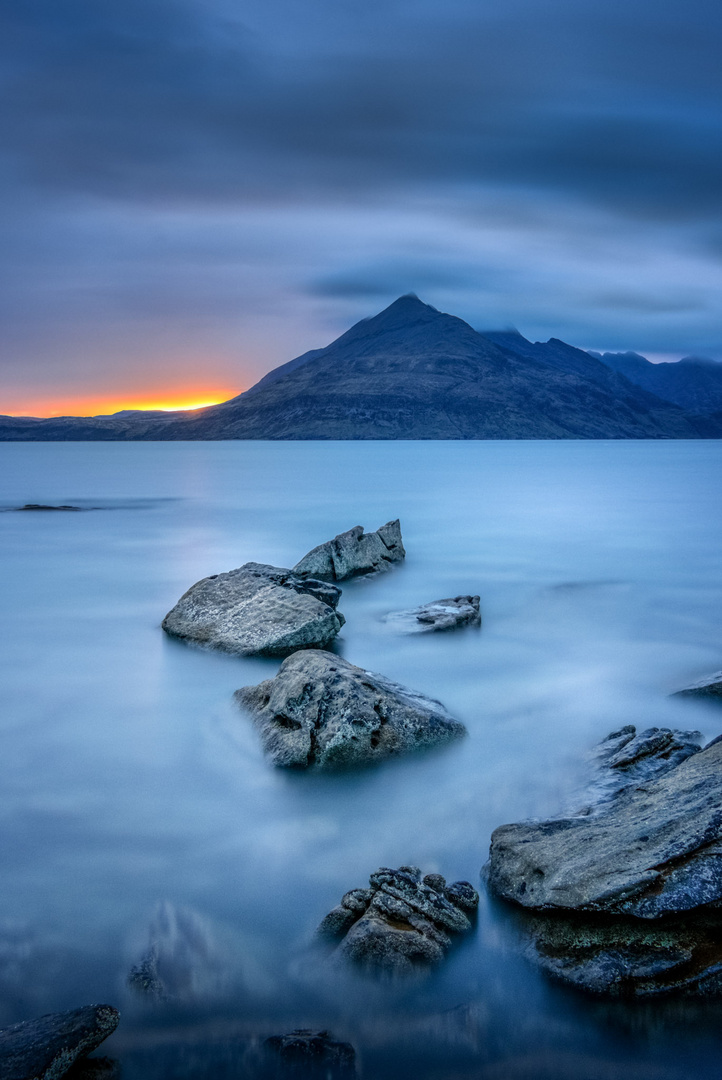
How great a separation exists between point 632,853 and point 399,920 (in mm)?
1312

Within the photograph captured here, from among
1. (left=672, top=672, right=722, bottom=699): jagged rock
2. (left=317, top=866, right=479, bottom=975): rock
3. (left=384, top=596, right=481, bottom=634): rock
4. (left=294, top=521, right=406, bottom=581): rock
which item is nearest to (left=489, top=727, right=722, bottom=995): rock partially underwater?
(left=317, top=866, right=479, bottom=975): rock

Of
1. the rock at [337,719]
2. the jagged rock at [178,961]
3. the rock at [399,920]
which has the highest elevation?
the rock at [337,719]

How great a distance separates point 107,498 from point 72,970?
3696 centimetres

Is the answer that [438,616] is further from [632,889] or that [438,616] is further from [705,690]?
[632,889]

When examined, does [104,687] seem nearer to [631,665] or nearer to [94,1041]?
[94,1041]

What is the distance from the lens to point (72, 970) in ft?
13.8

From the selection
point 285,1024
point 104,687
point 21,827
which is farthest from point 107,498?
point 285,1024

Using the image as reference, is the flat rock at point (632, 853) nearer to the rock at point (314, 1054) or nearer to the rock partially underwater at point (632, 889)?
the rock partially underwater at point (632, 889)

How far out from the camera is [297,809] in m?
5.89

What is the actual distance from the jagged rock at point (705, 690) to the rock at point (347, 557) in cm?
728

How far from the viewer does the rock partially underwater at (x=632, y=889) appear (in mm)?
3881

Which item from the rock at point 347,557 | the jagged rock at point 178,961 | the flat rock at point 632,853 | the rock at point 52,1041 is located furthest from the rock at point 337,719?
the rock at point 347,557

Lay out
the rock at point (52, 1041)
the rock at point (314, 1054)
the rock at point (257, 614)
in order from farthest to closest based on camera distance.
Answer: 1. the rock at point (257, 614)
2. the rock at point (314, 1054)
3. the rock at point (52, 1041)

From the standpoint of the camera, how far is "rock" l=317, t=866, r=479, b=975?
411 cm
